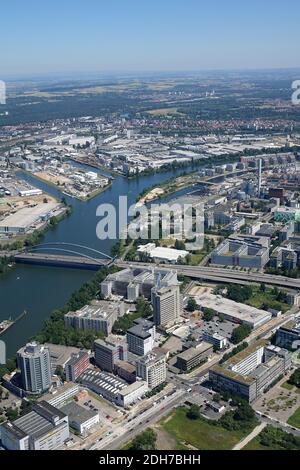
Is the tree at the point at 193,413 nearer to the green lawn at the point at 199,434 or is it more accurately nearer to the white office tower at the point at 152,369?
the green lawn at the point at 199,434

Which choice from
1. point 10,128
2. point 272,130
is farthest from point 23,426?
point 10,128

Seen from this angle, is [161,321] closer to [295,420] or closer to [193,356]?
[193,356]

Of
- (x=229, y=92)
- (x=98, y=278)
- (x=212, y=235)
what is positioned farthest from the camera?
(x=229, y=92)

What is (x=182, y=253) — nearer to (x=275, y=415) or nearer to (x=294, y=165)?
(x=275, y=415)

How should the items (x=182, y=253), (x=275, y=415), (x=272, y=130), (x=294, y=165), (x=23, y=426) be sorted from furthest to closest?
(x=272, y=130)
(x=294, y=165)
(x=182, y=253)
(x=275, y=415)
(x=23, y=426)

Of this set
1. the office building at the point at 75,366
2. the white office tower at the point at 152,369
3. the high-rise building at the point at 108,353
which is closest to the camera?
the white office tower at the point at 152,369

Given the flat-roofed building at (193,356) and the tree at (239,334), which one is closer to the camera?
the flat-roofed building at (193,356)

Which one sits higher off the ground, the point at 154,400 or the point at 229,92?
the point at 229,92

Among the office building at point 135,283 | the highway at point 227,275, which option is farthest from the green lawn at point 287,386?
the highway at point 227,275
